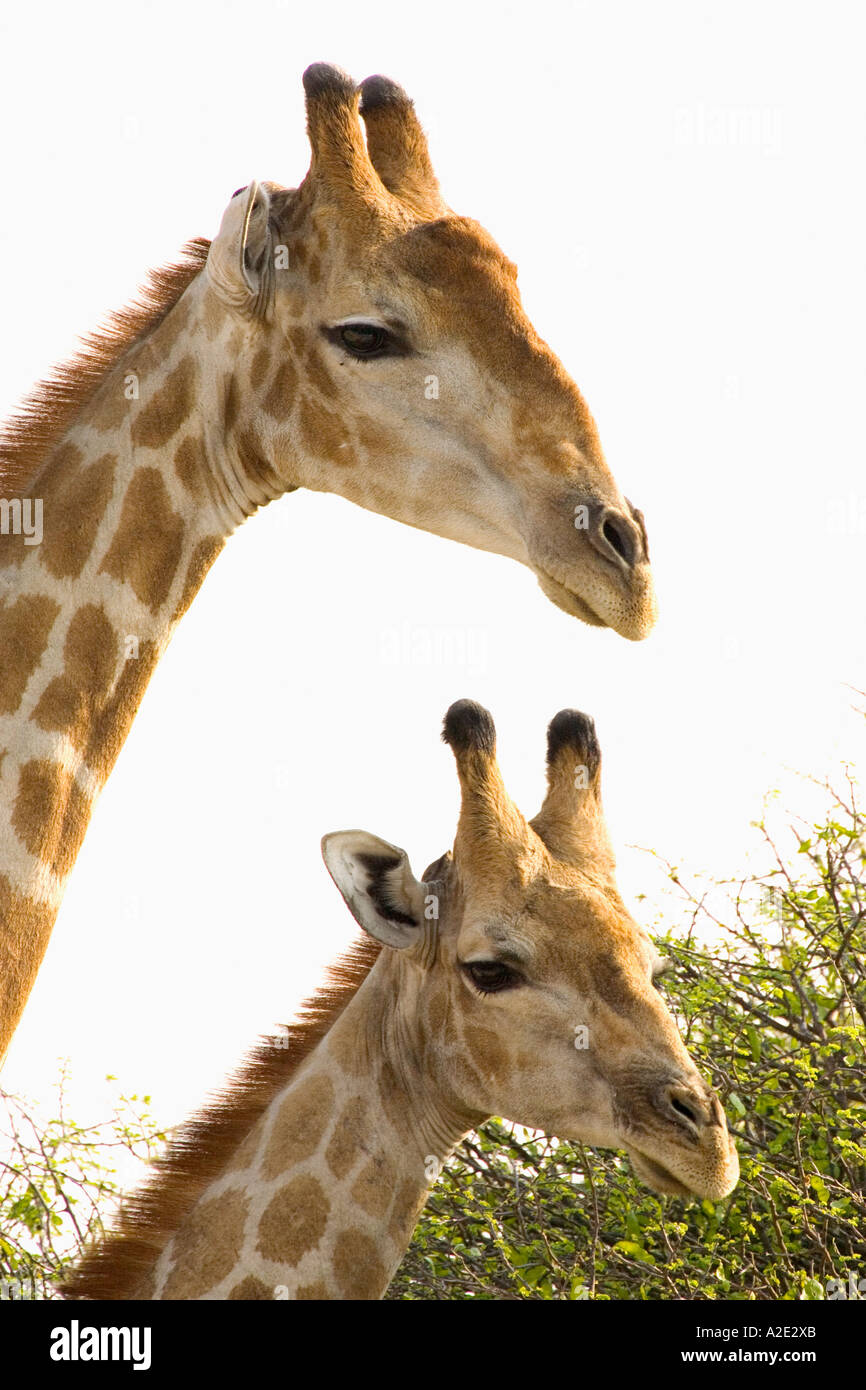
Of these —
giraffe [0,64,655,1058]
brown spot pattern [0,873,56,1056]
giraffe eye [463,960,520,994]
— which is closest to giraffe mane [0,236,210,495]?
giraffe [0,64,655,1058]

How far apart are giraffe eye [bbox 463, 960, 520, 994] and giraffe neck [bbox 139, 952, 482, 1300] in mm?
255

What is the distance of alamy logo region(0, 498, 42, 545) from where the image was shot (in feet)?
15.3

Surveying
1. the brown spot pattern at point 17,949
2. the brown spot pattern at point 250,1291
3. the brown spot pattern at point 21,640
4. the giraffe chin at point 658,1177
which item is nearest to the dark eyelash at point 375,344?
the brown spot pattern at point 21,640

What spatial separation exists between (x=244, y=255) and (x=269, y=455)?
535 millimetres

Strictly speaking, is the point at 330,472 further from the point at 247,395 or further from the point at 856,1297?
the point at 856,1297

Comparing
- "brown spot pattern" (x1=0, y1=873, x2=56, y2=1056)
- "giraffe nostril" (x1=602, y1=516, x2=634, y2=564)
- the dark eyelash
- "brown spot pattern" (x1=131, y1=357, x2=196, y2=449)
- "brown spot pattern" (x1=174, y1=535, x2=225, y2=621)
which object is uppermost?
the dark eyelash

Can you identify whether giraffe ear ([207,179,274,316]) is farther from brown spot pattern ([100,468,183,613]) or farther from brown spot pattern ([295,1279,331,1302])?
brown spot pattern ([295,1279,331,1302])

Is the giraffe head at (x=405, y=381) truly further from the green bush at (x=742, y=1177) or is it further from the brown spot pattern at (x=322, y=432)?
the green bush at (x=742, y=1177)

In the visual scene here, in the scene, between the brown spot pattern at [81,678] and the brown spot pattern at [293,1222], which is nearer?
the brown spot pattern at [81,678]

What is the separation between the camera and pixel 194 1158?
18.5ft

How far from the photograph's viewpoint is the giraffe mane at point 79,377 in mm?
4781

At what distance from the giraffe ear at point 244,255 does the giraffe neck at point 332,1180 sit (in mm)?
2403
